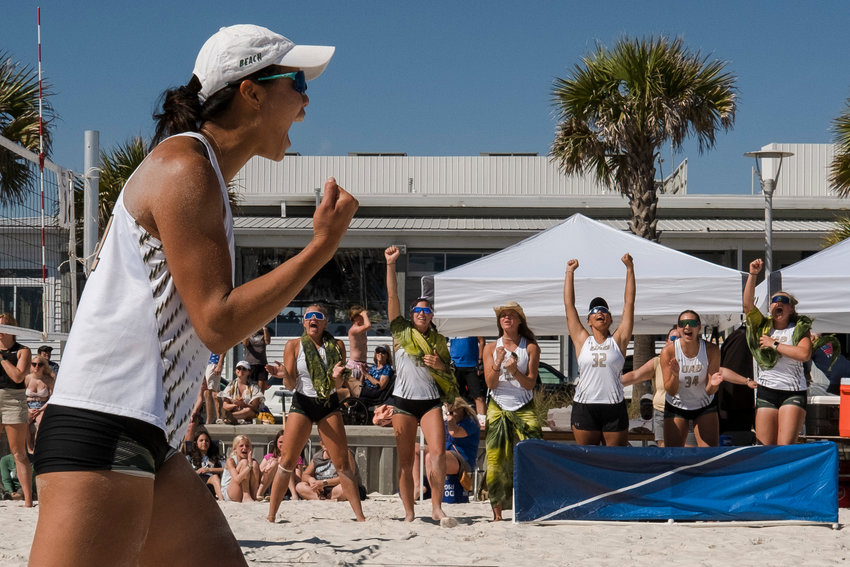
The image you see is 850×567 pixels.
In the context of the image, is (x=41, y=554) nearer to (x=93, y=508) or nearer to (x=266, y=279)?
(x=93, y=508)

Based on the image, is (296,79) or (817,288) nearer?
(296,79)

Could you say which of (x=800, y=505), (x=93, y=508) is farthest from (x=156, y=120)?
(x=800, y=505)

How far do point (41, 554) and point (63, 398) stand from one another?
0.27m

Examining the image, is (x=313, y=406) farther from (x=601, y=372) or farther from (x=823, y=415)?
(x=823, y=415)

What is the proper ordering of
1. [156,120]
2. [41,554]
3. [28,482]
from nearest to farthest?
[41,554] < [156,120] < [28,482]

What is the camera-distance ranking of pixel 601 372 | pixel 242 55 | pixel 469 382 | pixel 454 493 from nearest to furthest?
pixel 242 55 < pixel 601 372 < pixel 454 493 < pixel 469 382

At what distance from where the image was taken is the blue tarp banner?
7.30 metres

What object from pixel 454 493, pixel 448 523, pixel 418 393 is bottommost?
pixel 454 493

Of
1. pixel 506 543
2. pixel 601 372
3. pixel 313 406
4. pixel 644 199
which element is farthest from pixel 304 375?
pixel 644 199

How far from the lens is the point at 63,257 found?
594 inches

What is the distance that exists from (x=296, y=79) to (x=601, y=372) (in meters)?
6.19

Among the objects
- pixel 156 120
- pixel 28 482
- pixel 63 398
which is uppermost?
pixel 156 120

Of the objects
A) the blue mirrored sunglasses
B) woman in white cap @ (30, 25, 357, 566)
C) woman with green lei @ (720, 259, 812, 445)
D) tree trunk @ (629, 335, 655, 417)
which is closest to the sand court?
woman with green lei @ (720, 259, 812, 445)

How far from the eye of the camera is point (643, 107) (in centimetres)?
1530
